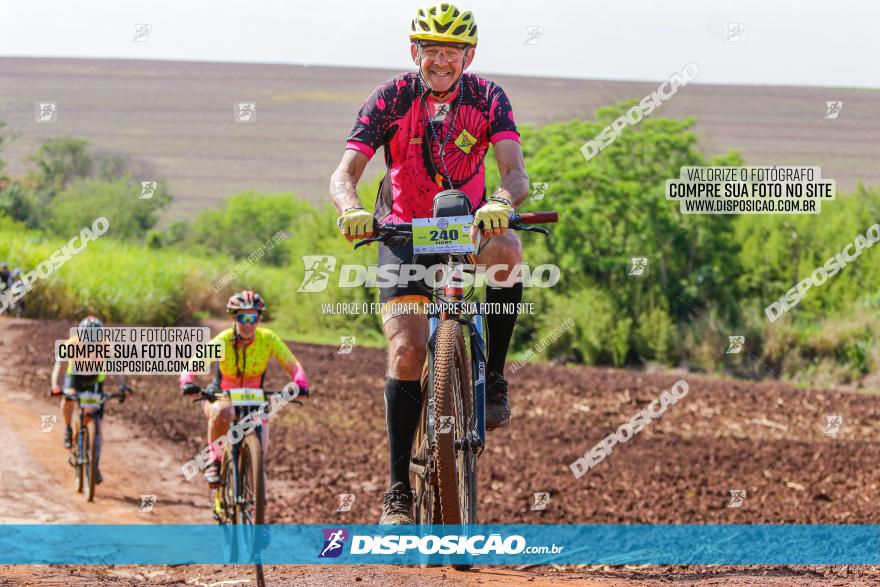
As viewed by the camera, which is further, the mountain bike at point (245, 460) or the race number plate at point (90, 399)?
the race number plate at point (90, 399)

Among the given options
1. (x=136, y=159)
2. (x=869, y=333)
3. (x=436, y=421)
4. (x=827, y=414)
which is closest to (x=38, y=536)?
(x=436, y=421)

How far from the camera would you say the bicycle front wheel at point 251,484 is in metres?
10.1

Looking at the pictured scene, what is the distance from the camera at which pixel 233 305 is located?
10844 mm

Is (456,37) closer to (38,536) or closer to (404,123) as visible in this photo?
(404,123)

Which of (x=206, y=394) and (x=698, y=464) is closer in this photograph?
(x=206, y=394)

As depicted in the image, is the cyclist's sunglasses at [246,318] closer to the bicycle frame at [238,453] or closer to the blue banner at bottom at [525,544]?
the bicycle frame at [238,453]

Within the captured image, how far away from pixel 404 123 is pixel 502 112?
63 cm

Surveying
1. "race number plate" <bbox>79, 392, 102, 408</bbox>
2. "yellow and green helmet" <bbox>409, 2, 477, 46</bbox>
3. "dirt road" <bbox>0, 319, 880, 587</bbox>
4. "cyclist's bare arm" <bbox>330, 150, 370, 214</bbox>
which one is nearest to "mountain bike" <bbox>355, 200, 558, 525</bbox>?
"cyclist's bare arm" <bbox>330, 150, 370, 214</bbox>

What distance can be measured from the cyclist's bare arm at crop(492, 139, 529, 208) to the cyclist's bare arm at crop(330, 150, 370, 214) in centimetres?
85

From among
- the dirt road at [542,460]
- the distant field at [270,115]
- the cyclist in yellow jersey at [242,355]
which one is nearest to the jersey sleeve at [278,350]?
the cyclist in yellow jersey at [242,355]

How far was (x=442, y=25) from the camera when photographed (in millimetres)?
6906

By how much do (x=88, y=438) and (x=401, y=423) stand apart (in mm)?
9079

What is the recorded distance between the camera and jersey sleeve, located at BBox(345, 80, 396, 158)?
23.5 ft

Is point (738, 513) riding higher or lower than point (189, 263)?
lower
